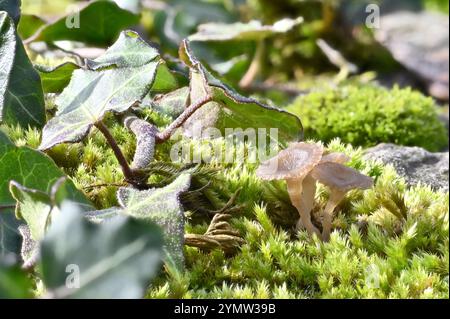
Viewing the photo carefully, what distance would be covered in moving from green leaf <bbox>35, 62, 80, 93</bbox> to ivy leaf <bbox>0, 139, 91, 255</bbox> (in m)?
0.41

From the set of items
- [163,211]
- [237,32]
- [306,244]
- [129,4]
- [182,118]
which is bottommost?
[306,244]

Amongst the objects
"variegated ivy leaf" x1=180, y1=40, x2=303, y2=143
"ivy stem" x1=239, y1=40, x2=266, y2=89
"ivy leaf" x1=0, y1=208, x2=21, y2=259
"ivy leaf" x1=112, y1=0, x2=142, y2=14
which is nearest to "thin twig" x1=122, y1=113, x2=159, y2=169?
"variegated ivy leaf" x1=180, y1=40, x2=303, y2=143

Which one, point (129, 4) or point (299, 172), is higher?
point (129, 4)

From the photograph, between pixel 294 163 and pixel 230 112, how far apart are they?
29 cm

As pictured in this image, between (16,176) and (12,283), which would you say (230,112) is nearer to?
(16,176)

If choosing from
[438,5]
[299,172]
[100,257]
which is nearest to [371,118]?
[299,172]

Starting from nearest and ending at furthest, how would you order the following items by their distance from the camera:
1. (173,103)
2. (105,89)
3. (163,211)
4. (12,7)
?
1. (163,211)
2. (105,89)
3. (12,7)
4. (173,103)

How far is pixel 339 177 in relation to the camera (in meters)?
1.19

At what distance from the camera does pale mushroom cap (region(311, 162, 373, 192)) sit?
1170 mm

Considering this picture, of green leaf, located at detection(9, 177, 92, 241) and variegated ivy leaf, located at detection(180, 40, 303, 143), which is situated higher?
variegated ivy leaf, located at detection(180, 40, 303, 143)

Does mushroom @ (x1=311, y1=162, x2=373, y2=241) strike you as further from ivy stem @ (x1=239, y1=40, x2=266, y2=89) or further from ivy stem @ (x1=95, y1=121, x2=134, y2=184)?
ivy stem @ (x1=239, y1=40, x2=266, y2=89)

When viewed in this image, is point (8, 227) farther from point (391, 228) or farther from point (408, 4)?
point (408, 4)

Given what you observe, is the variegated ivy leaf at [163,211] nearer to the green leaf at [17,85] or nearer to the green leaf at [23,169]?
the green leaf at [23,169]
